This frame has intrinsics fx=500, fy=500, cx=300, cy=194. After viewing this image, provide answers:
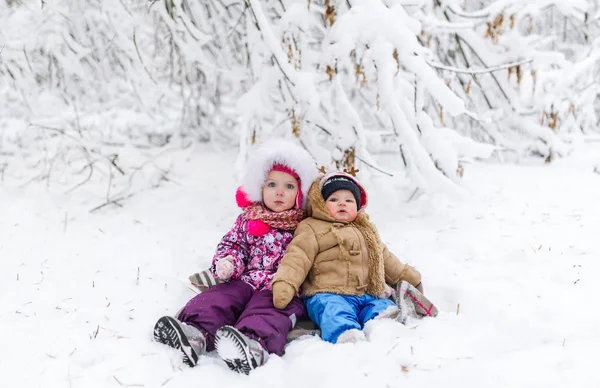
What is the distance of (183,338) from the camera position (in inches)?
88.3

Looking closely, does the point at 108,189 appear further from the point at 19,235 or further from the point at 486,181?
the point at 486,181

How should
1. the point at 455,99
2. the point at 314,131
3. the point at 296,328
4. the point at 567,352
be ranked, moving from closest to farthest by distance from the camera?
1. the point at 567,352
2. the point at 296,328
3. the point at 455,99
4. the point at 314,131

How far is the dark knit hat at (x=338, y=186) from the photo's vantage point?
2.80 meters

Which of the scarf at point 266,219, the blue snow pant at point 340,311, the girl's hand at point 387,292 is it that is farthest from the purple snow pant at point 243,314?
the girl's hand at point 387,292

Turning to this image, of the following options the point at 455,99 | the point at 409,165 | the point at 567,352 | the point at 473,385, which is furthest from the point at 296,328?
the point at 409,165

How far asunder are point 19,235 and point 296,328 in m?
2.50

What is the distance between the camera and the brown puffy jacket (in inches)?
104

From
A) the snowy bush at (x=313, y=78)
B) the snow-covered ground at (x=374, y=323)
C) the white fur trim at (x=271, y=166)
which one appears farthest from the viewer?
the snowy bush at (x=313, y=78)

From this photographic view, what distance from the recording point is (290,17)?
11.4 ft

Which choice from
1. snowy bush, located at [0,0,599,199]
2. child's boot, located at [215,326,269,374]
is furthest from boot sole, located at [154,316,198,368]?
snowy bush, located at [0,0,599,199]

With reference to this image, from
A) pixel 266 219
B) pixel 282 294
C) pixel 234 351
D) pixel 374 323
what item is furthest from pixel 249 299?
pixel 374 323

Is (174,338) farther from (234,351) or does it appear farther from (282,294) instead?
(282,294)

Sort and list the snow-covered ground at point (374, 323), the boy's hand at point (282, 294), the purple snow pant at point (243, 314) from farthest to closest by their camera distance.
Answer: the boy's hand at point (282, 294) → the purple snow pant at point (243, 314) → the snow-covered ground at point (374, 323)

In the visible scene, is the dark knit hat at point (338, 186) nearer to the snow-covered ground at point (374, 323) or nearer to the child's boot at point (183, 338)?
the snow-covered ground at point (374, 323)
